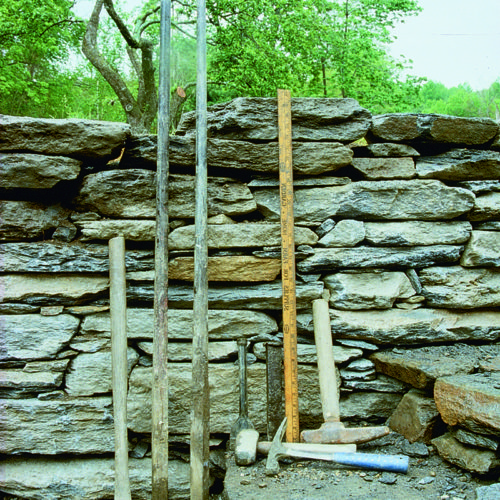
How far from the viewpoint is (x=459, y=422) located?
102 inches

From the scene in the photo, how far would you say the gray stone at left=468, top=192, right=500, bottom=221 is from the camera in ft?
11.4

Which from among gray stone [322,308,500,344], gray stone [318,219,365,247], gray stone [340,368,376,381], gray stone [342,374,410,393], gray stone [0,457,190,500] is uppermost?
gray stone [318,219,365,247]

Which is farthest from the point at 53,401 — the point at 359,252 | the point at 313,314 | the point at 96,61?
the point at 96,61

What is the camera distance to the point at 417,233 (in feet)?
11.1

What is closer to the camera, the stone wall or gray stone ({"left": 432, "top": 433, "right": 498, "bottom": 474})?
gray stone ({"left": 432, "top": 433, "right": 498, "bottom": 474})

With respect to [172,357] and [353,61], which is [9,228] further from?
[353,61]

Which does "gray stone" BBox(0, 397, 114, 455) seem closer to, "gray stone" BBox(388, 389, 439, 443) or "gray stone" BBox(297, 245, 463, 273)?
"gray stone" BBox(297, 245, 463, 273)

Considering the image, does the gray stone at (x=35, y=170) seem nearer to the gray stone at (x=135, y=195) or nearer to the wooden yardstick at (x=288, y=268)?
the gray stone at (x=135, y=195)

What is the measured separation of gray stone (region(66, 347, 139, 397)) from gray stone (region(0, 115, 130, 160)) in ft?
4.78

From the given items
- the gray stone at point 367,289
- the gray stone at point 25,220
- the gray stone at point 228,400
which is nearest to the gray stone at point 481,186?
the gray stone at point 367,289

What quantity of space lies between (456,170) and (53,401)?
3435 millimetres

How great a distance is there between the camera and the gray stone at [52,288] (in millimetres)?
3154

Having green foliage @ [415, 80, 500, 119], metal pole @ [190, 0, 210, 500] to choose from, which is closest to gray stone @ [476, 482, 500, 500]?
metal pole @ [190, 0, 210, 500]

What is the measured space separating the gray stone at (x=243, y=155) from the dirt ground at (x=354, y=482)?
2018 mm
